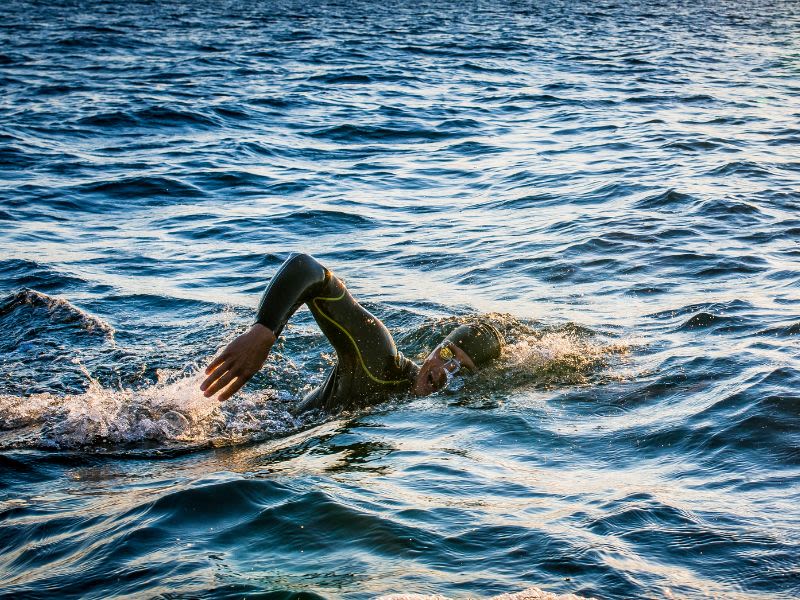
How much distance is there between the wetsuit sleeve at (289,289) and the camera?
5602mm

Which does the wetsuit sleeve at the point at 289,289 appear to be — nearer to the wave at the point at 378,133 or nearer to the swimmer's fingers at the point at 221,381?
the swimmer's fingers at the point at 221,381

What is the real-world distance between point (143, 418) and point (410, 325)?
3.07 m

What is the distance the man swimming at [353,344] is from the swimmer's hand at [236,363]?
0.36 feet

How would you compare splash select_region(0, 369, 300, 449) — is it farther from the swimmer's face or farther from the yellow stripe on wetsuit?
the swimmer's face

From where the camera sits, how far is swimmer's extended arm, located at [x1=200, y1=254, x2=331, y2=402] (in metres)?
5.36

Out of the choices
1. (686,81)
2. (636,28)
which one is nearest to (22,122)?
(686,81)

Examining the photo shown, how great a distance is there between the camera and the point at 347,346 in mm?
6535

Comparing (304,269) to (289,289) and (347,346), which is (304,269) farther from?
(347,346)

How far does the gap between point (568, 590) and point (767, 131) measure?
14.7 metres

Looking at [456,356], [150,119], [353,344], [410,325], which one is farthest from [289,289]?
[150,119]

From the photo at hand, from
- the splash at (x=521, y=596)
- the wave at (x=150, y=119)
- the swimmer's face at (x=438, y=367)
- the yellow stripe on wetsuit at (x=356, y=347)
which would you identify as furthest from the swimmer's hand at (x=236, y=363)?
the wave at (x=150, y=119)

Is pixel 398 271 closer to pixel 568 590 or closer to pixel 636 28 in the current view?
pixel 568 590

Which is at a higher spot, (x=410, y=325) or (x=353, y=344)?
(x=353, y=344)

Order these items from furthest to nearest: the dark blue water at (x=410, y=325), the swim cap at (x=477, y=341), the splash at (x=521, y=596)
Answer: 1. the swim cap at (x=477, y=341)
2. the dark blue water at (x=410, y=325)
3. the splash at (x=521, y=596)
